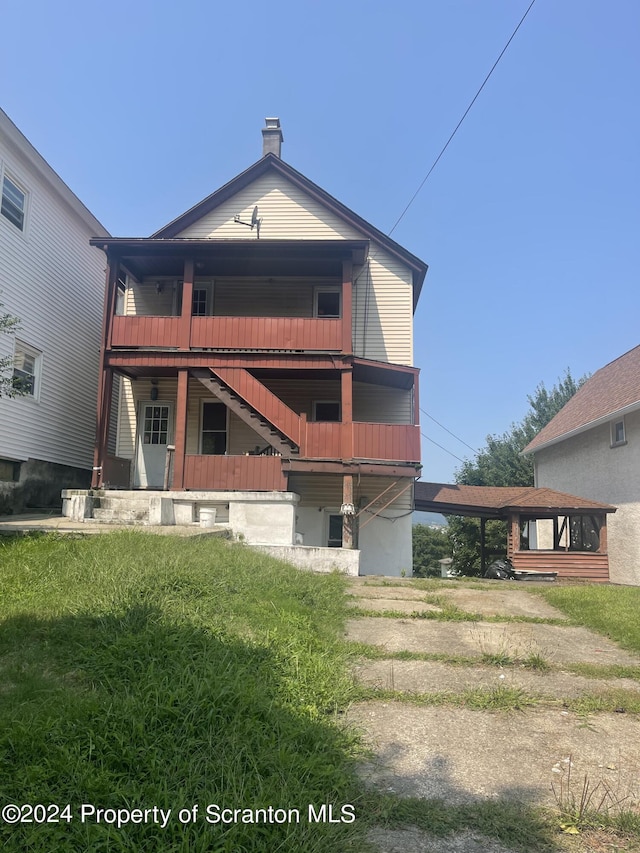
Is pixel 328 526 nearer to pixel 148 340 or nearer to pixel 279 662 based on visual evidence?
pixel 148 340

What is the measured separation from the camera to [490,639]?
19.5 feet

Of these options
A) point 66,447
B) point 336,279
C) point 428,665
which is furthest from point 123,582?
point 336,279

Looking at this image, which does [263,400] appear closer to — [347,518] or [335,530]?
[347,518]

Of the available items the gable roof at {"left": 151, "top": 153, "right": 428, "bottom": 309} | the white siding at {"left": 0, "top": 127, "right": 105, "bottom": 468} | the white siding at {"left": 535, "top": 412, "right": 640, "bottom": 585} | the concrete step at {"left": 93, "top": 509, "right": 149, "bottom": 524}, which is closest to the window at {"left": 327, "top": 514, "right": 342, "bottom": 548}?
the concrete step at {"left": 93, "top": 509, "right": 149, "bottom": 524}

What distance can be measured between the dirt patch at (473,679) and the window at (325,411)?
11019 millimetres

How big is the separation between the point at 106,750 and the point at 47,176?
47.0 feet

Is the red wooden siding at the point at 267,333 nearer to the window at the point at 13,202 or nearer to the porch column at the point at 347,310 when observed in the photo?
the porch column at the point at 347,310

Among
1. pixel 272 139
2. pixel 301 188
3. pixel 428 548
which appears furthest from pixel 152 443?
pixel 428 548

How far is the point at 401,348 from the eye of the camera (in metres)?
15.6

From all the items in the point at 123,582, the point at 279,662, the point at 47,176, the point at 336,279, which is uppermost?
the point at 47,176

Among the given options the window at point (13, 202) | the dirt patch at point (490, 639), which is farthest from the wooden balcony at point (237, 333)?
the dirt patch at point (490, 639)

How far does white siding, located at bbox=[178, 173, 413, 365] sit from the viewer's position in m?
15.7

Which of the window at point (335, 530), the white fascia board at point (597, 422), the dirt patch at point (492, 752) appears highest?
the white fascia board at point (597, 422)

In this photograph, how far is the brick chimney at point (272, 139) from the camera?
1741 centimetres
